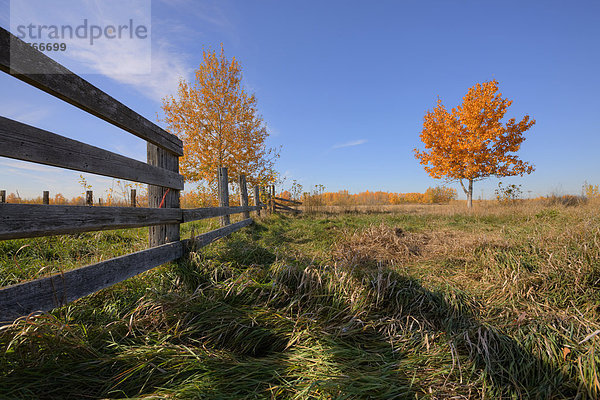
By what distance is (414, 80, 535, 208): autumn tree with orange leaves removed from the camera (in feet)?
52.3

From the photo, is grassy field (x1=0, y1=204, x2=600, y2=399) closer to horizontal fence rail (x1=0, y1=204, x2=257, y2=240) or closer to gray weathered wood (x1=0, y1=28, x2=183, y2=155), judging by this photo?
horizontal fence rail (x1=0, y1=204, x2=257, y2=240)

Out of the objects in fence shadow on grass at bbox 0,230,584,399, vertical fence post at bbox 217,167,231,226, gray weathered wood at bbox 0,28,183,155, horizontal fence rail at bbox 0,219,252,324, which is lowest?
fence shadow on grass at bbox 0,230,584,399

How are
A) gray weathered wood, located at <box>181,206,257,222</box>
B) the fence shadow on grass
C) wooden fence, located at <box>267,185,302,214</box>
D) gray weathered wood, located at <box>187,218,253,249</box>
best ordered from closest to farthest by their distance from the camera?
the fence shadow on grass, gray weathered wood, located at <box>187,218,253,249</box>, gray weathered wood, located at <box>181,206,257,222</box>, wooden fence, located at <box>267,185,302,214</box>

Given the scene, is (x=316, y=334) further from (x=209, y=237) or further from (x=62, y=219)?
(x=209, y=237)

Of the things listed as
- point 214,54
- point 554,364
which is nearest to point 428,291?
point 554,364

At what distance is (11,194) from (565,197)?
24492mm

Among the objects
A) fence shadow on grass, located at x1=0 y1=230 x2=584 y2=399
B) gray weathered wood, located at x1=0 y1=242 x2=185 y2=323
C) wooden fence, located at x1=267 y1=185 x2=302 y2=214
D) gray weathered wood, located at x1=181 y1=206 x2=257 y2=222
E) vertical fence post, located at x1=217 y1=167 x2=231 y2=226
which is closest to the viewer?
fence shadow on grass, located at x1=0 y1=230 x2=584 y2=399

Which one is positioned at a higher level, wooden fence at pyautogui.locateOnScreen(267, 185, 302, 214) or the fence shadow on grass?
wooden fence at pyautogui.locateOnScreen(267, 185, 302, 214)

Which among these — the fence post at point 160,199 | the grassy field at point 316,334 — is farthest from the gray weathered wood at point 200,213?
the grassy field at point 316,334

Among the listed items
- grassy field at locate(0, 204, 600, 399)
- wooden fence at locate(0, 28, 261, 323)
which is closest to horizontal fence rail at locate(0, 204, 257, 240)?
wooden fence at locate(0, 28, 261, 323)

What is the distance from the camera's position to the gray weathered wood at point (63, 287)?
1.66 metres

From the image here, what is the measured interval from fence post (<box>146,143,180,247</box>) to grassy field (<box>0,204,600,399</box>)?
0.42m

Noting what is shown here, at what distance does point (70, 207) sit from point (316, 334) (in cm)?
205

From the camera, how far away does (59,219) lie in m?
1.86
